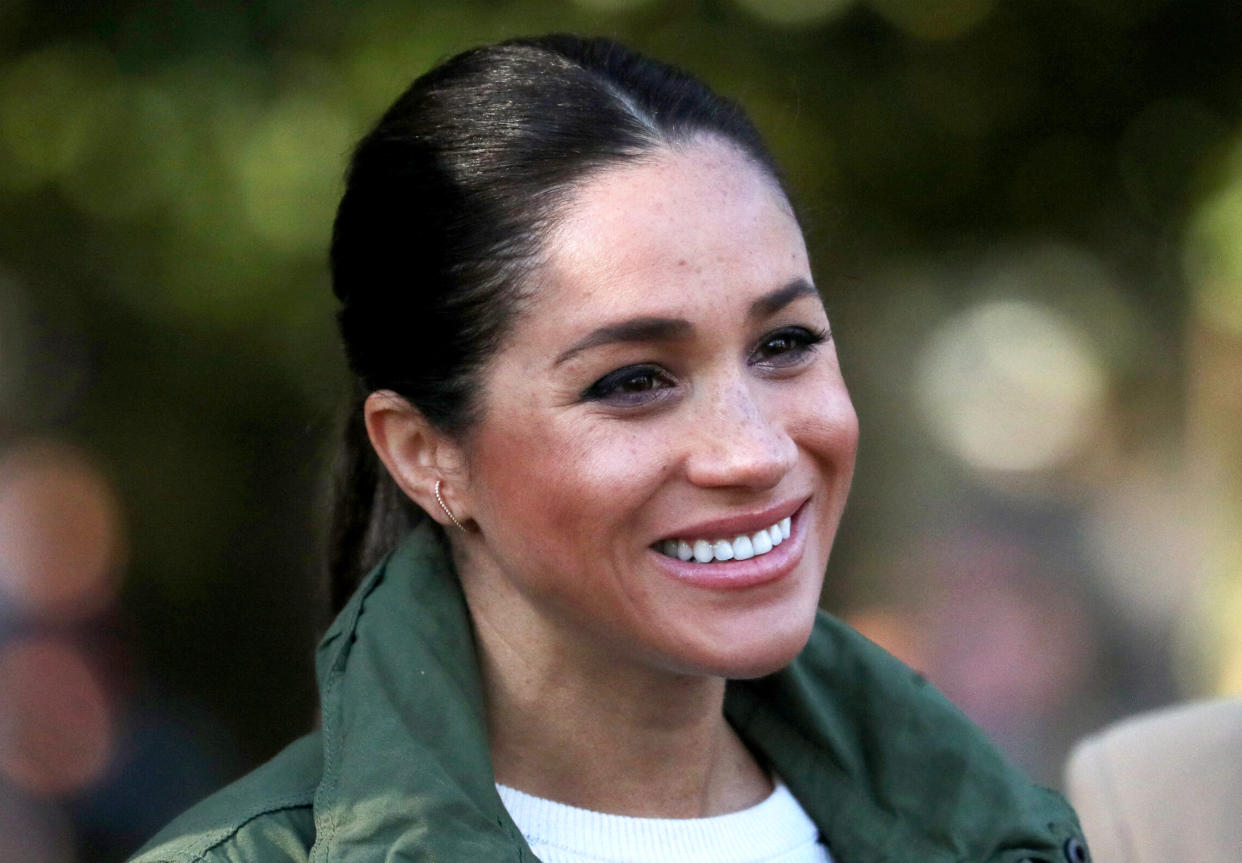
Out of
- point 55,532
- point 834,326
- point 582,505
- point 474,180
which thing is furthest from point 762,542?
point 834,326

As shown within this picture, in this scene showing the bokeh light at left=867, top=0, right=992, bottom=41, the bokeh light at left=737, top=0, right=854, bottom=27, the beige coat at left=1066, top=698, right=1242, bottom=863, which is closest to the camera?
the beige coat at left=1066, top=698, right=1242, bottom=863

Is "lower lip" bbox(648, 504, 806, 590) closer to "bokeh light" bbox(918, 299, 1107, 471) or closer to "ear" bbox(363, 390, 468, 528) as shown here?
"ear" bbox(363, 390, 468, 528)

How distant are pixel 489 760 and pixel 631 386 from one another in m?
0.52

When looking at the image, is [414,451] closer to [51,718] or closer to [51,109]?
[51,109]

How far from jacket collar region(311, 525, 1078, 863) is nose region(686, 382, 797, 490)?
1.45ft

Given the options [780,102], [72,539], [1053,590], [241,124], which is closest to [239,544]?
[72,539]

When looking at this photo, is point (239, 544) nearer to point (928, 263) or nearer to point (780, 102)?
point (780, 102)

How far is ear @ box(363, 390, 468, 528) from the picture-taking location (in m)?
2.07

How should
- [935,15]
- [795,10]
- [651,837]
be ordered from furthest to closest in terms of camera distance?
[935,15] < [795,10] < [651,837]

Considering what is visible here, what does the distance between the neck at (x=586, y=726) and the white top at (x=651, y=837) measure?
0.03 meters

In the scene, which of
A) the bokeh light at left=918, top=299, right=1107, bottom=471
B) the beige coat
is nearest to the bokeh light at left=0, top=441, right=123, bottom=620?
the beige coat

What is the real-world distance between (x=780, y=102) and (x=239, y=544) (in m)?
1.78

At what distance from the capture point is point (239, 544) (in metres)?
3.67

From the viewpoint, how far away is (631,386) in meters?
1.92
